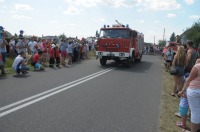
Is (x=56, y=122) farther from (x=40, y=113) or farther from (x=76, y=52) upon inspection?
(x=76, y=52)

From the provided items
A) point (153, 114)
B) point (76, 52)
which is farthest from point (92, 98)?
point (76, 52)

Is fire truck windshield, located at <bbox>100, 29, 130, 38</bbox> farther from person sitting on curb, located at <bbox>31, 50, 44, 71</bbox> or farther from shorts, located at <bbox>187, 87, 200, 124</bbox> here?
shorts, located at <bbox>187, 87, 200, 124</bbox>

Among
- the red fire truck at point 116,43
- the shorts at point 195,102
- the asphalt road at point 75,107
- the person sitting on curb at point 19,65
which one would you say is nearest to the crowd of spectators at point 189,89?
the shorts at point 195,102

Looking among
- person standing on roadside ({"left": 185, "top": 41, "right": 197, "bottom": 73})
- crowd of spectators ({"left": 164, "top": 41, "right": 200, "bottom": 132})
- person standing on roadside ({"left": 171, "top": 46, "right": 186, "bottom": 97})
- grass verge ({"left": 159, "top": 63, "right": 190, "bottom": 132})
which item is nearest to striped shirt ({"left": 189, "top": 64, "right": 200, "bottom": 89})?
crowd of spectators ({"left": 164, "top": 41, "right": 200, "bottom": 132})

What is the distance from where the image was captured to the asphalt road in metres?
5.88

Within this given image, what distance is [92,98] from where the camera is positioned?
8648mm

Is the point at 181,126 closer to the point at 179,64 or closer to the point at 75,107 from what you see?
the point at 75,107

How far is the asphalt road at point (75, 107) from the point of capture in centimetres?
588

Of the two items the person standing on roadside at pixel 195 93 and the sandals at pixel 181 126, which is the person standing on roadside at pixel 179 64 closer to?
the sandals at pixel 181 126

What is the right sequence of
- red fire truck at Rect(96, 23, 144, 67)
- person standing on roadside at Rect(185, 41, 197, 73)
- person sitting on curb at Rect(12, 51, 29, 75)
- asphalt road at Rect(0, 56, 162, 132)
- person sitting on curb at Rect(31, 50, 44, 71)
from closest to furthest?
1. asphalt road at Rect(0, 56, 162, 132)
2. person standing on roadside at Rect(185, 41, 197, 73)
3. person sitting on curb at Rect(12, 51, 29, 75)
4. person sitting on curb at Rect(31, 50, 44, 71)
5. red fire truck at Rect(96, 23, 144, 67)

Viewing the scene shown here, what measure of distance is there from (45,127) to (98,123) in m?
1.19

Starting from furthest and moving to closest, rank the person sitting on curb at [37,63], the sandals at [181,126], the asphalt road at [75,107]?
the person sitting on curb at [37,63] < the sandals at [181,126] < the asphalt road at [75,107]

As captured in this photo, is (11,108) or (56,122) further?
(11,108)

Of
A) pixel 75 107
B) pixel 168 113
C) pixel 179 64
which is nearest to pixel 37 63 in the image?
pixel 179 64
